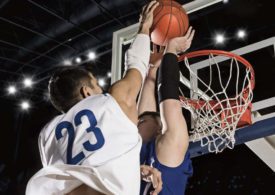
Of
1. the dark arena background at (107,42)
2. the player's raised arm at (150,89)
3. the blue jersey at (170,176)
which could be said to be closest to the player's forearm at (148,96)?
the player's raised arm at (150,89)

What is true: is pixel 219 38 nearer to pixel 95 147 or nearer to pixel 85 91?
pixel 85 91

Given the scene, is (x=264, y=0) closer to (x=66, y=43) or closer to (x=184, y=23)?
(x=66, y=43)

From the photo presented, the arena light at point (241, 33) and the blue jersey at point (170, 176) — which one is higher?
the arena light at point (241, 33)

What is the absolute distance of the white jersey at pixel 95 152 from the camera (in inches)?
55.1

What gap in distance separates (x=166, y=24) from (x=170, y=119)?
0.65 metres

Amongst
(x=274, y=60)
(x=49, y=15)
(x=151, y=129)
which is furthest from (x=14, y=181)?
(x=151, y=129)

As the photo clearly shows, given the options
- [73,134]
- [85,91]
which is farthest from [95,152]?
[85,91]

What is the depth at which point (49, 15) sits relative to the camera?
6738 millimetres

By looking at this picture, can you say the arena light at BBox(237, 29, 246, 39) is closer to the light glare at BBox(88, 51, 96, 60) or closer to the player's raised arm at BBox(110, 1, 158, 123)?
the light glare at BBox(88, 51, 96, 60)

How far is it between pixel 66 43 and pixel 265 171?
410 centimetres

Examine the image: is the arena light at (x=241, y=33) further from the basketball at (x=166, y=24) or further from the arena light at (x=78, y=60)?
the basketball at (x=166, y=24)

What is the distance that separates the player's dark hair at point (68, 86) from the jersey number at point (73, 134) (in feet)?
0.56

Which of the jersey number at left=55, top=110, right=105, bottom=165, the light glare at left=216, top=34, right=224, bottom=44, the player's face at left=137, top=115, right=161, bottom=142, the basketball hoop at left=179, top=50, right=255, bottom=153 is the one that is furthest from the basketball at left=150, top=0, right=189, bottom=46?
the light glare at left=216, top=34, right=224, bottom=44

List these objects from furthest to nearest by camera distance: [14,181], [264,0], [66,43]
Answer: [14,181] → [66,43] → [264,0]
